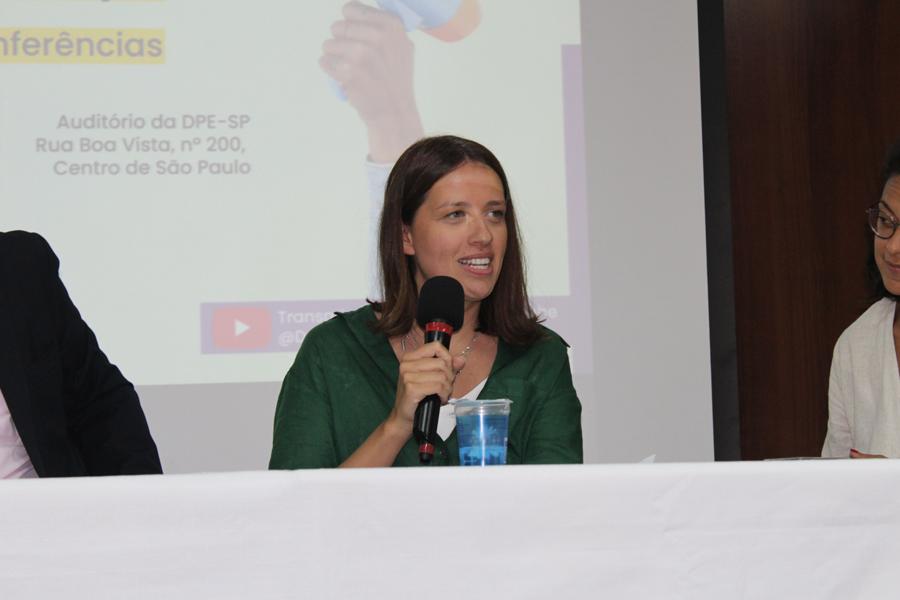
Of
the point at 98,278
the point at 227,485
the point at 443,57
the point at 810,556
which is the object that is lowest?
the point at 810,556

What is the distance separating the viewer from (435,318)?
1.80m

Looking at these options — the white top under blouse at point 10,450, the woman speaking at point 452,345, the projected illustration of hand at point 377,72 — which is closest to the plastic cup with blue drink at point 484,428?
the woman speaking at point 452,345

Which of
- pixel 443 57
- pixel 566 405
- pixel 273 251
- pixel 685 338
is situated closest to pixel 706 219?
pixel 685 338

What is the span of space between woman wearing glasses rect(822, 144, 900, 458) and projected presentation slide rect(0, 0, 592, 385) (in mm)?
1168

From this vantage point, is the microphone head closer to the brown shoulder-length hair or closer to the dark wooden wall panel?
the brown shoulder-length hair

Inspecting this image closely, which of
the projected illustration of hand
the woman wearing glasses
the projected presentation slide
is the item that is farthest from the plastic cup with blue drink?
the projected illustration of hand

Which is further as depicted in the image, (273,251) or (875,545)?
(273,251)

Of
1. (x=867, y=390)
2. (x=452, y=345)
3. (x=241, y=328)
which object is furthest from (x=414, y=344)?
Answer: (x=241, y=328)

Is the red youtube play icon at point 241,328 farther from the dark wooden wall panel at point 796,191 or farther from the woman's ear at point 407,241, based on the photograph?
the dark wooden wall panel at point 796,191

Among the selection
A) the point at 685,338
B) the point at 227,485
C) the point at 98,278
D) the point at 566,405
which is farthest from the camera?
the point at 685,338

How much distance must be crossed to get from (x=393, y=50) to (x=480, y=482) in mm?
2648

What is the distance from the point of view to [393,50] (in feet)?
11.6

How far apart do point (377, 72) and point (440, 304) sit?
75.2 inches

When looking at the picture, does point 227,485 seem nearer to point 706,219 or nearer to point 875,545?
point 875,545
